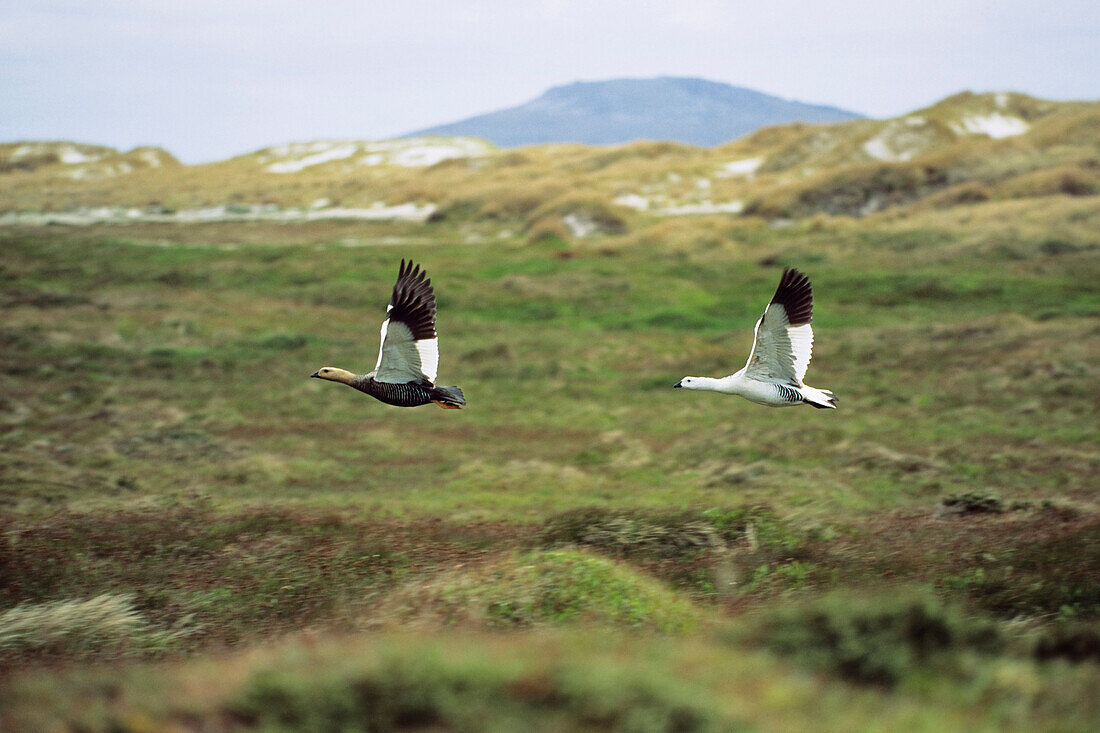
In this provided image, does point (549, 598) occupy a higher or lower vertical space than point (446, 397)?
lower

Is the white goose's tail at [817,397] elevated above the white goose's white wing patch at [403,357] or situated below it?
below

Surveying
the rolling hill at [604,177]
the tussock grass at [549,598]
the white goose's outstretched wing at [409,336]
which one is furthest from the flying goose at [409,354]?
the rolling hill at [604,177]

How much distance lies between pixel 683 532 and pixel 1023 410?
16.6 metres

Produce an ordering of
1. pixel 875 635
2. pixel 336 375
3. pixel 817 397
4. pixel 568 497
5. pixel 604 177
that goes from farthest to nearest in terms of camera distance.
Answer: pixel 604 177 → pixel 568 497 → pixel 336 375 → pixel 817 397 → pixel 875 635

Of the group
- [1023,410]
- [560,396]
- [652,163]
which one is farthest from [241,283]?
[652,163]

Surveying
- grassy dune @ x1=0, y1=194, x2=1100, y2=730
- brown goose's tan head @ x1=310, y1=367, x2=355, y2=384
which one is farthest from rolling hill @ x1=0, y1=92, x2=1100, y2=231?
brown goose's tan head @ x1=310, y1=367, x2=355, y2=384

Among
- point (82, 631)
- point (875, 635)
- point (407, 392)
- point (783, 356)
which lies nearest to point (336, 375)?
point (407, 392)

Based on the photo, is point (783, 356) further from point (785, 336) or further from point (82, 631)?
point (82, 631)

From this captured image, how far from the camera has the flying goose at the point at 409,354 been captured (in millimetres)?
11586

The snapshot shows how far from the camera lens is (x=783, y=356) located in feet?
38.7

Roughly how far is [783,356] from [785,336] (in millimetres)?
279

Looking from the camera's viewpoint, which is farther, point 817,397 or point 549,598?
point 817,397

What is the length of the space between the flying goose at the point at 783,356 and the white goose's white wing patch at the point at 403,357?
331cm

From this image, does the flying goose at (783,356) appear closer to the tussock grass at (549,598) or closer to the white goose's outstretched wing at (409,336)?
the tussock grass at (549,598)
